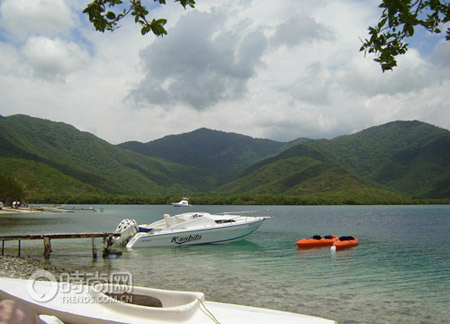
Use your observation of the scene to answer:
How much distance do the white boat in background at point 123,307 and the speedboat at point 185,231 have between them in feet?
63.1

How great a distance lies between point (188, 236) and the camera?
27.6 m

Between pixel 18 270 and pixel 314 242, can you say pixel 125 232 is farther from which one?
pixel 314 242

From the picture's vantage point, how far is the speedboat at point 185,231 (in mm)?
27203

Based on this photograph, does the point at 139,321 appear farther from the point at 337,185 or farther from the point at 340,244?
the point at 337,185

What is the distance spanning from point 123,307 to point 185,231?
67.3 feet

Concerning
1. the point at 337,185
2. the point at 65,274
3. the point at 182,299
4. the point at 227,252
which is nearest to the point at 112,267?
the point at 65,274

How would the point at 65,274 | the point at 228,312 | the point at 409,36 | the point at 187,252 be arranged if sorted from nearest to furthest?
the point at 409,36 < the point at 228,312 < the point at 65,274 < the point at 187,252

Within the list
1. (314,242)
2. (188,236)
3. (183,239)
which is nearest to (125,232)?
(183,239)

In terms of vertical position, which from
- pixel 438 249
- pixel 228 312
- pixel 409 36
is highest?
pixel 409 36

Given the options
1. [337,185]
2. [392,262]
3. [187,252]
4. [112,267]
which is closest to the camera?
[112,267]

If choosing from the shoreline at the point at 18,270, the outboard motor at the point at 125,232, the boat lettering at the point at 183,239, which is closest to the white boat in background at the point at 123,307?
the shoreline at the point at 18,270

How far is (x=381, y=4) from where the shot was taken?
202 inches

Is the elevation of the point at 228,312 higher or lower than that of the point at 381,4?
lower

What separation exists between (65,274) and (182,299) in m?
11.3
